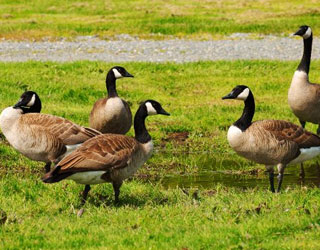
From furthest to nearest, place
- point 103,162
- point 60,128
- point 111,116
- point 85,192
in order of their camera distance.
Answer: point 111,116, point 60,128, point 85,192, point 103,162

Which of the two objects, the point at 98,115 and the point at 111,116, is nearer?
the point at 111,116

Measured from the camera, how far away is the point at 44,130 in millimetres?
11109

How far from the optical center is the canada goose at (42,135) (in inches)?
435

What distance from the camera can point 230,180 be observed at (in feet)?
39.8

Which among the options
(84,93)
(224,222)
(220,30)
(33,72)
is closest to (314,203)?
Result: (224,222)

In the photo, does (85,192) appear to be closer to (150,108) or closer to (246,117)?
(150,108)

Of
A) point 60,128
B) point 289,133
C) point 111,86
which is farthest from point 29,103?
point 289,133

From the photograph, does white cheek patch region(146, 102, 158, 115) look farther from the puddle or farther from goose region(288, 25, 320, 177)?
goose region(288, 25, 320, 177)

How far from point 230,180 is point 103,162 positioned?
336cm

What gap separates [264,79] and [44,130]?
10.9m

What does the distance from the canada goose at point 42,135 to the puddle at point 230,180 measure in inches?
66.4

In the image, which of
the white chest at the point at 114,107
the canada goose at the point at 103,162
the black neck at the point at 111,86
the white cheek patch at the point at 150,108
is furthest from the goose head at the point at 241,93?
the black neck at the point at 111,86

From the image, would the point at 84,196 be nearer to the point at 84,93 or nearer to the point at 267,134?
the point at 267,134

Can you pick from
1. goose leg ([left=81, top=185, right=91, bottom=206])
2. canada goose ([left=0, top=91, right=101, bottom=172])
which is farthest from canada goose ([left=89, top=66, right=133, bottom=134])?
goose leg ([left=81, top=185, right=91, bottom=206])
